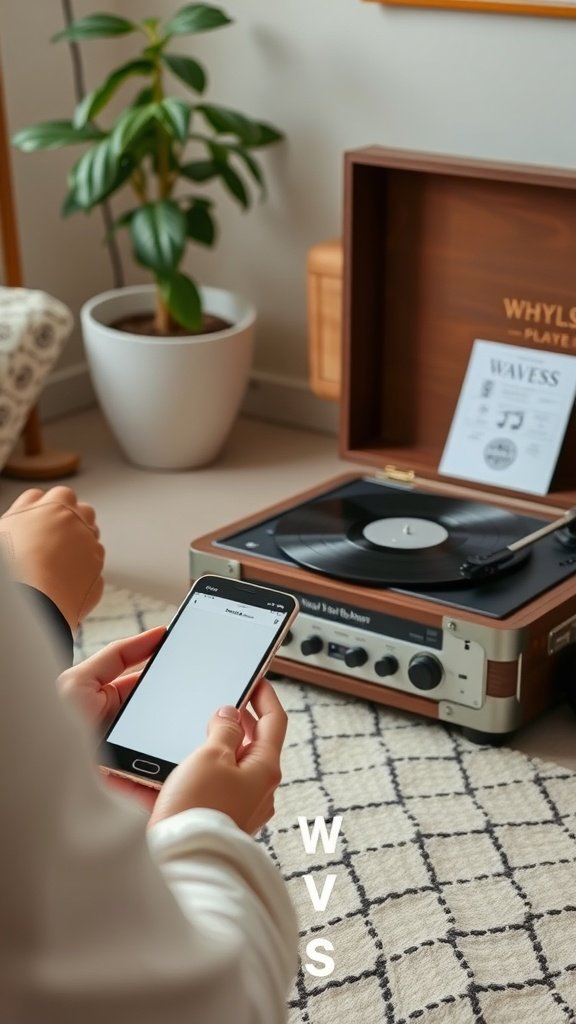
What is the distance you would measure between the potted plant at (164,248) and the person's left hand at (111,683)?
54.3 inches

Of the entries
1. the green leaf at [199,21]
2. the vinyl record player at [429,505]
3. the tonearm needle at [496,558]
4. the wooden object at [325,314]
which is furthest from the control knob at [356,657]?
the green leaf at [199,21]

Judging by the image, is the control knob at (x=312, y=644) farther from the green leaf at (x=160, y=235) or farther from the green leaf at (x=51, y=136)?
the green leaf at (x=51, y=136)

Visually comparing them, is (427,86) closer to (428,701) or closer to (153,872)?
(428,701)

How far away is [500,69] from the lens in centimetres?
230

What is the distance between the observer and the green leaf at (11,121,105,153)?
2420 millimetres

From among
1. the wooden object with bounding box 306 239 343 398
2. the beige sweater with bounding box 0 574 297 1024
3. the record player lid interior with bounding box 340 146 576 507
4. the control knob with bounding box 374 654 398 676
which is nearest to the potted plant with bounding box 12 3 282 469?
the wooden object with bounding box 306 239 343 398

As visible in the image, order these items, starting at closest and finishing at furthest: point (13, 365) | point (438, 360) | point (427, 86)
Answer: point (438, 360)
point (13, 365)
point (427, 86)

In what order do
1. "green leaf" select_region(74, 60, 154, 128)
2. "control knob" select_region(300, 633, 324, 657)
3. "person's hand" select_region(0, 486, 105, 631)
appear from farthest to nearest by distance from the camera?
"green leaf" select_region(74, 60, 154, 128) < "control knob" select_region(300, 633, 324, 657) < "person's hand" select_region(0, 486, 105, 631)

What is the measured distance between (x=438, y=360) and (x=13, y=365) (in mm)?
717

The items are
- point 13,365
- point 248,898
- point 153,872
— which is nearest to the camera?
point 153,872

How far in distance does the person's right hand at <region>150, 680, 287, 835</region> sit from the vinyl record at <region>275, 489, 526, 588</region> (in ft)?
2.48

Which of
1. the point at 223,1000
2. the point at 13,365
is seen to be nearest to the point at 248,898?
the point at 223,1000

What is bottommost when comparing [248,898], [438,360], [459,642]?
[459,642]

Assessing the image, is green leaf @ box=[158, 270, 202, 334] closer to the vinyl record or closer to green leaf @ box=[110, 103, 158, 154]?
green leaf @ box=[110, 103, 158, 154]
